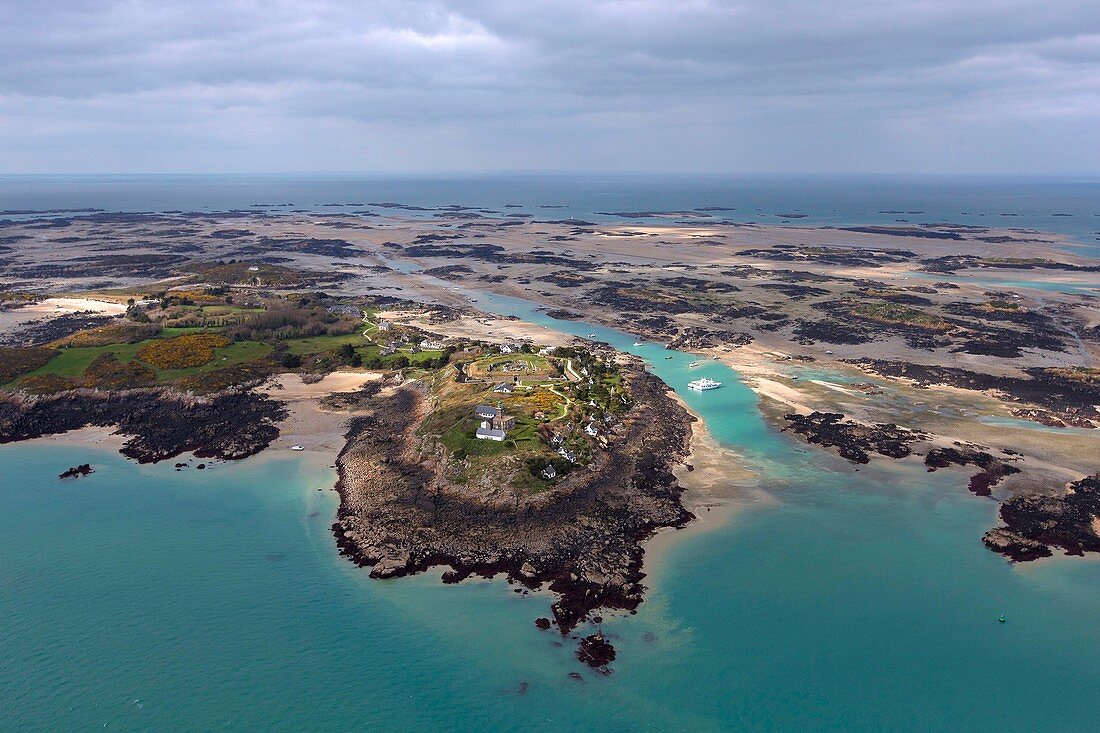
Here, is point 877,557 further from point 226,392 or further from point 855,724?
point 226,392

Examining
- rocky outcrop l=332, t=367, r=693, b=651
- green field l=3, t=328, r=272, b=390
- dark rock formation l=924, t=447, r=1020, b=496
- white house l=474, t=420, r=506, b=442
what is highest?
green field l=3, t=328, r=272, b=390

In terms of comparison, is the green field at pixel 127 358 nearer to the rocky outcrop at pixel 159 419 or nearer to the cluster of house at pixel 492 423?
the rocky outcrop at pixel 159 419

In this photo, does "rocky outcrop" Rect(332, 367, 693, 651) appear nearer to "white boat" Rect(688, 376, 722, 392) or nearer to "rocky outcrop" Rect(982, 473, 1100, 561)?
"white boat" Rect(688, 376, 722, 392)

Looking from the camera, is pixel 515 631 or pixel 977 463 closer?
pixel 515 631

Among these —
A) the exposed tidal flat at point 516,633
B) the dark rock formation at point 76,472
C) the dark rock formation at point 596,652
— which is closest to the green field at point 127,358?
the dark rock formation at point 76,472

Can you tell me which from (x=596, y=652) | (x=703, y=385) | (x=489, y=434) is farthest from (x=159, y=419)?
(x=703, y=385)

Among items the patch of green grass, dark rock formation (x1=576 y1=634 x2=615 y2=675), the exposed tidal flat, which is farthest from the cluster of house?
the patch of green grass

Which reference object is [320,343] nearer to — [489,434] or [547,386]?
[547,386]
